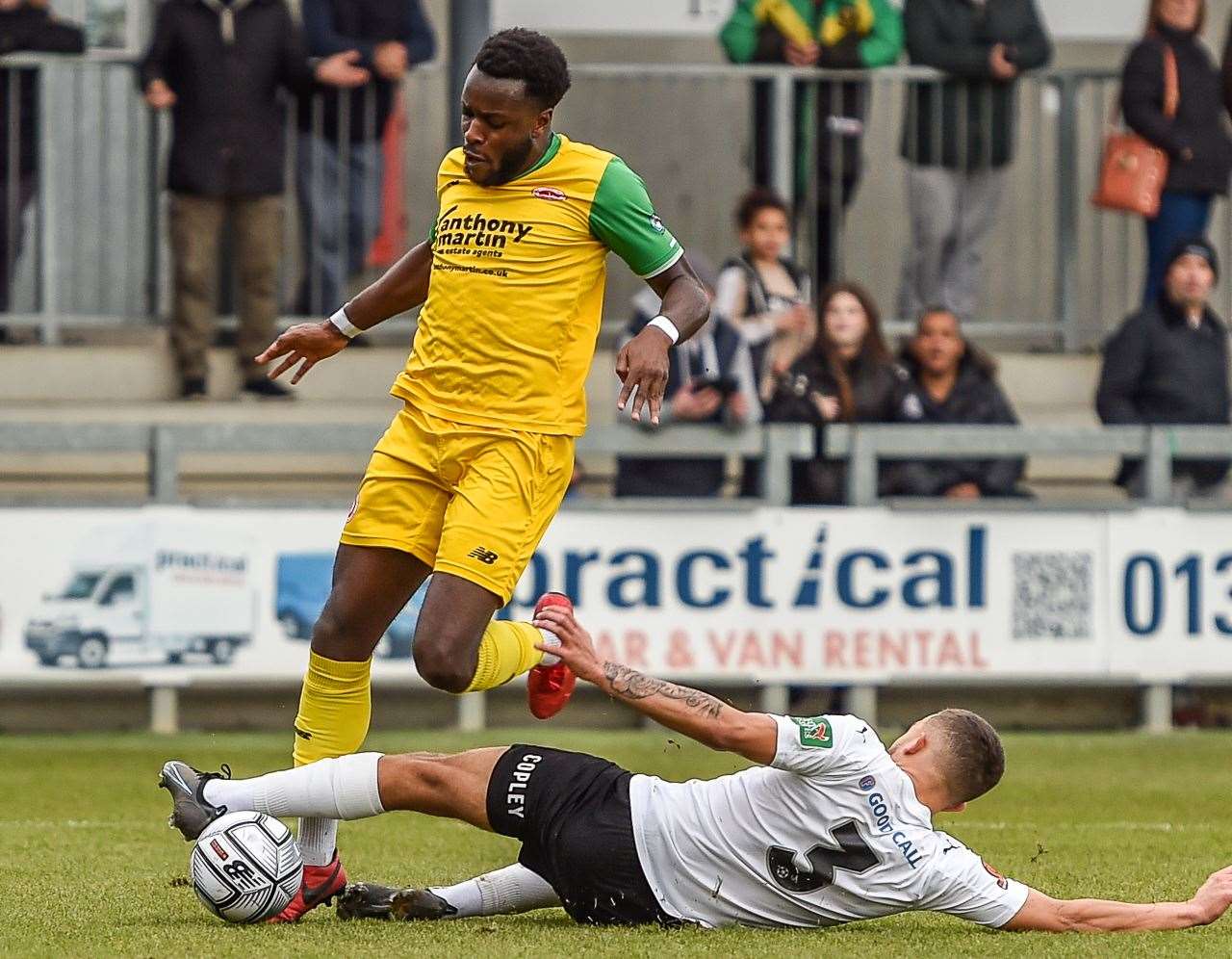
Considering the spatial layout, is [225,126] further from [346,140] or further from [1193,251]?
[1193,251]

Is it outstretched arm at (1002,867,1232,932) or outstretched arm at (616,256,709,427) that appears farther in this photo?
outstretched arm at (616,256,709,427)

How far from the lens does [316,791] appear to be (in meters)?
6.08

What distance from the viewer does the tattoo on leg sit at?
5.63 m

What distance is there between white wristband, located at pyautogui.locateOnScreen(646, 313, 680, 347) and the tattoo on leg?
1.06 metres

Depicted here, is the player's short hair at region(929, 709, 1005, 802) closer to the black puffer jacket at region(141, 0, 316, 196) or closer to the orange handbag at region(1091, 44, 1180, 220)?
the black puffer jacket at region(141, 0, 316, 196)

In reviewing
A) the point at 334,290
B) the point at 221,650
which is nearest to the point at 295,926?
the point at 221,650

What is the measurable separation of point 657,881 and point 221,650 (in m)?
5.38

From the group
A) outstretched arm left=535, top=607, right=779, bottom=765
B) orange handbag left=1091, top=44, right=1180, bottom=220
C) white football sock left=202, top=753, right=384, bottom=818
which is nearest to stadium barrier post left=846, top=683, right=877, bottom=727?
orange handbag left=1091, top=44, right=1180, bottom=220

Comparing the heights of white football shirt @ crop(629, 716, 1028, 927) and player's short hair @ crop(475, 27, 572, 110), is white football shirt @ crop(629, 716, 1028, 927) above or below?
below

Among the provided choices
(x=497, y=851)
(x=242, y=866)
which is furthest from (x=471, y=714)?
(x=242, y=866)

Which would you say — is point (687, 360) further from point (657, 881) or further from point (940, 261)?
point (657, 881)

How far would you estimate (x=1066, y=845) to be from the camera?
7996 mm

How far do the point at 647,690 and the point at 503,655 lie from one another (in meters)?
0.75

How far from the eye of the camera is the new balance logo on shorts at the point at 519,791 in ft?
19.7
